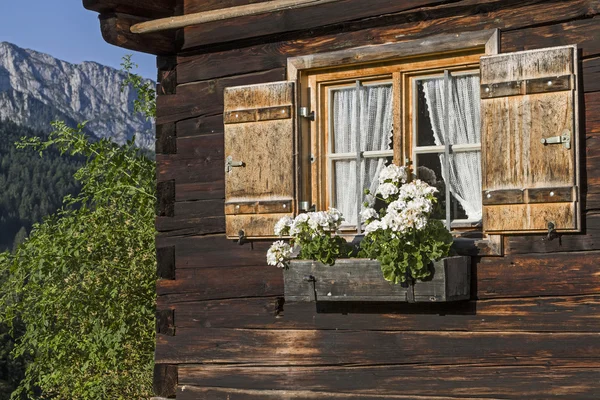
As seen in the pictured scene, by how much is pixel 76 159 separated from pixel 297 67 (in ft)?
631

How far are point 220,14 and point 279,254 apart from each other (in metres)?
1.85

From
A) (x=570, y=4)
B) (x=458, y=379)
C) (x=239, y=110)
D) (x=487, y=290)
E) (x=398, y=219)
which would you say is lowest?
(x=458, y=379)

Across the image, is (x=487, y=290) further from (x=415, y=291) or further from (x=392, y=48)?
(x=392, y=48)

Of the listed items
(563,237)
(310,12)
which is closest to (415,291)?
(563,237)

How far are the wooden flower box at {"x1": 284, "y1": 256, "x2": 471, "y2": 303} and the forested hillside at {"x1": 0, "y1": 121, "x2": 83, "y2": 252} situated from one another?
470 feet

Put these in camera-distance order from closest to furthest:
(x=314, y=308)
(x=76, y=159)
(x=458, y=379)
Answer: (x=458, y=379)
(x=314, y=308)
(x=76, y=159)

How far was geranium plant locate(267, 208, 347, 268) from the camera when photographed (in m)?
6.54

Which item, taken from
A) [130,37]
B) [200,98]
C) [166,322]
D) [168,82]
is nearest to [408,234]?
[200,98]

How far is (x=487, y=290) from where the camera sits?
6406mm

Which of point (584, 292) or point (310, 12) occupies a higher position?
point (310, 12)

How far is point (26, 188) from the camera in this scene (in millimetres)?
155750

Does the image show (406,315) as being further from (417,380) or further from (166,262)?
(166,262)

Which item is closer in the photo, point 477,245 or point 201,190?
point 477,245

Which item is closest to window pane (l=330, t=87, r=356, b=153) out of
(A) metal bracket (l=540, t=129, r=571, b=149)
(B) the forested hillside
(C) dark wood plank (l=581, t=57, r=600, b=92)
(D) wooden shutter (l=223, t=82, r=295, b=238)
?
(D) wooden shutter (l=223, t=82, r=295, b=238)
